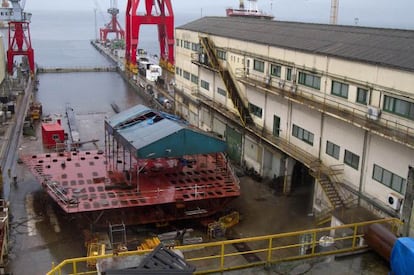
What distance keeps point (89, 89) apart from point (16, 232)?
1371 inches

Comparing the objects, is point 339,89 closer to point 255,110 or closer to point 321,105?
point 321,105

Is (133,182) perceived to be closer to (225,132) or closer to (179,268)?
(225,132)

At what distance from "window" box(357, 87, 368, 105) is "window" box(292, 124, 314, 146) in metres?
3.27

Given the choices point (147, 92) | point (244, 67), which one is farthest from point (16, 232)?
point (147, 92)

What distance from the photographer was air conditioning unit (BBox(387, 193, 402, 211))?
14.4m

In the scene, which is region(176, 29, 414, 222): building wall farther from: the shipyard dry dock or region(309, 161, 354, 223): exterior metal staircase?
the shipyard dry dock

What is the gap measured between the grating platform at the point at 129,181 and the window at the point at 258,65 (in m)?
4.58

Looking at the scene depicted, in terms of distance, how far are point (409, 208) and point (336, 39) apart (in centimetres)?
819

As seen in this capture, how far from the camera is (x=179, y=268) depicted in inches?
287

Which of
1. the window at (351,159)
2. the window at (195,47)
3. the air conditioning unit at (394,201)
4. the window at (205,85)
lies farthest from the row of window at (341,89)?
the window at (195,47)

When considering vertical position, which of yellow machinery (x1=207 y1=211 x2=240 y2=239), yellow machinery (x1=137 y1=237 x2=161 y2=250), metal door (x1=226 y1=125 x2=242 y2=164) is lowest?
yellow machinery (x1=207 y1=211 x2=240 y2=239)

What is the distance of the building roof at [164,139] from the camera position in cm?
1814

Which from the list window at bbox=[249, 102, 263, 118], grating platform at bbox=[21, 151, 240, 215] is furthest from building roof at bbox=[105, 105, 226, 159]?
window at bbox=[249, 102, 263, 118]

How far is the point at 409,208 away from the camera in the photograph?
14.1m
